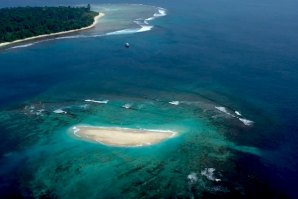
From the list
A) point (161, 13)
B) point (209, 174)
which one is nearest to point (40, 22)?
point (161, 13)

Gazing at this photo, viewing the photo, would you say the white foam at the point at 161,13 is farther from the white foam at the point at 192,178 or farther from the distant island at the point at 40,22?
the white foam at the point at 192,178

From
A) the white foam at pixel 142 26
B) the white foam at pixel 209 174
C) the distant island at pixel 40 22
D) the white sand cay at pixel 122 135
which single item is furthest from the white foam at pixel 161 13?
the white foam at pixel 209 174

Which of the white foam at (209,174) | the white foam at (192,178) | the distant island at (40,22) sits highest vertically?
the distant island at (40,22)

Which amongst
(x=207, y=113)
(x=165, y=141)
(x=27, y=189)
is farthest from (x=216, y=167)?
(x=27, y=189)

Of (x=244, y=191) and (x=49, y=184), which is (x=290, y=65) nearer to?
(x=244, y=191)

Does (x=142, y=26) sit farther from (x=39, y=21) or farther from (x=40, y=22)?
(x=39, y=21)

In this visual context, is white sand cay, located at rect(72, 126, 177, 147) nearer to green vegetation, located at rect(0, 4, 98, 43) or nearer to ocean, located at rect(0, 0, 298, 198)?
ocean, located at rect(0, 0, 298, 198)
